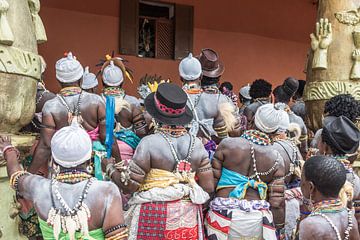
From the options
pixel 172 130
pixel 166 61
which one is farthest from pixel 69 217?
pixel 166 61

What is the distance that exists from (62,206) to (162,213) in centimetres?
108

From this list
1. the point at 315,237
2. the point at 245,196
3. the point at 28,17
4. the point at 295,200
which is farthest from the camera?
the point at 295,200

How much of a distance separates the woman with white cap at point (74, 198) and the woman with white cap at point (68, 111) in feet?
5.50

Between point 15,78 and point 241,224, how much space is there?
2068 mm

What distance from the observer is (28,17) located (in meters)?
4.35

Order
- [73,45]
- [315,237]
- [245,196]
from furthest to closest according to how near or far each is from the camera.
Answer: [73,45]
[245,196]
[315,237]

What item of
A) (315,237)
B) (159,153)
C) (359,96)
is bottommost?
(315,237)

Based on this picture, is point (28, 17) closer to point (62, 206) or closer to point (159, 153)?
point (159, 153)

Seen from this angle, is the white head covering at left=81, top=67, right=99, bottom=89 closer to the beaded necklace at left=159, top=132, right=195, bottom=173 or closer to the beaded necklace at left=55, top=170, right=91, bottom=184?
the beaded necklace at left=159, top=132, right=195, bottom=173

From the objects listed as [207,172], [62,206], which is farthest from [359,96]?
[62,206]

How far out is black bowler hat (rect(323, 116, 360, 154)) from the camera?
3568 mm

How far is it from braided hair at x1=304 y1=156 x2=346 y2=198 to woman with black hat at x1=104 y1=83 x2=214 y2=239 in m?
1.06

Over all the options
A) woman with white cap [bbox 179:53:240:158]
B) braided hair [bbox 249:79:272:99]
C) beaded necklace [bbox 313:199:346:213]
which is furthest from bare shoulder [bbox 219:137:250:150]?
braided hair [bbox 249:79:272:99]

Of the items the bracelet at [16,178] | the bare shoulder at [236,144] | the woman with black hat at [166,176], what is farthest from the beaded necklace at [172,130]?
the bracelet at [16,178]
